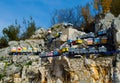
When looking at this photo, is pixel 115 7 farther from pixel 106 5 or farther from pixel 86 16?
pixel 86 16

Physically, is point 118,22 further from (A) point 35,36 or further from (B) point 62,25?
(A) point 35,36

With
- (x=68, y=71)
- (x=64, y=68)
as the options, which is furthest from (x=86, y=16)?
(x=68, y=71)

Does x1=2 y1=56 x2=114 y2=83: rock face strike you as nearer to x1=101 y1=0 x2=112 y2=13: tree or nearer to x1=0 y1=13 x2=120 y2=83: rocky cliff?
x1=0 y1=13 x2=120 y2=83: rocky cliff

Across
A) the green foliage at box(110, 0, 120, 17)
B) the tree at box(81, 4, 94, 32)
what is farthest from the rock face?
the tree at box(81, 4, 94, 32)

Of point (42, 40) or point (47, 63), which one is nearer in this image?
point (47, 63)

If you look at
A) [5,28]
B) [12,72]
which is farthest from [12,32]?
[12,72]

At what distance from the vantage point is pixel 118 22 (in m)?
15.9

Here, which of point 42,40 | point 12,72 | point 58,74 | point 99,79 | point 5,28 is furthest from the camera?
point 5,28

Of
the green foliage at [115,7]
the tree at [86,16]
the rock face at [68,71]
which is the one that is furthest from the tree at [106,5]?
the rock face at [68,71]

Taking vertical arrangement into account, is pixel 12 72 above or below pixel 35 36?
below

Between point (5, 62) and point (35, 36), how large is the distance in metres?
3.79

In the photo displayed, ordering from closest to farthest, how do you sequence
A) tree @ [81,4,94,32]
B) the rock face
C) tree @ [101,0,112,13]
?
the rock face < tree @ [101,0,112,13] < tree @ [81,4,94,32]

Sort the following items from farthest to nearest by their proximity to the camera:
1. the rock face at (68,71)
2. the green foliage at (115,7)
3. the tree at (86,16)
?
the tree at (86,16) → the green foliage at (115,7) → the rock face at (68,71)

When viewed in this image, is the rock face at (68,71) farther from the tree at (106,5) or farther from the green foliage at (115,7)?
the green foliage at (115,7)
